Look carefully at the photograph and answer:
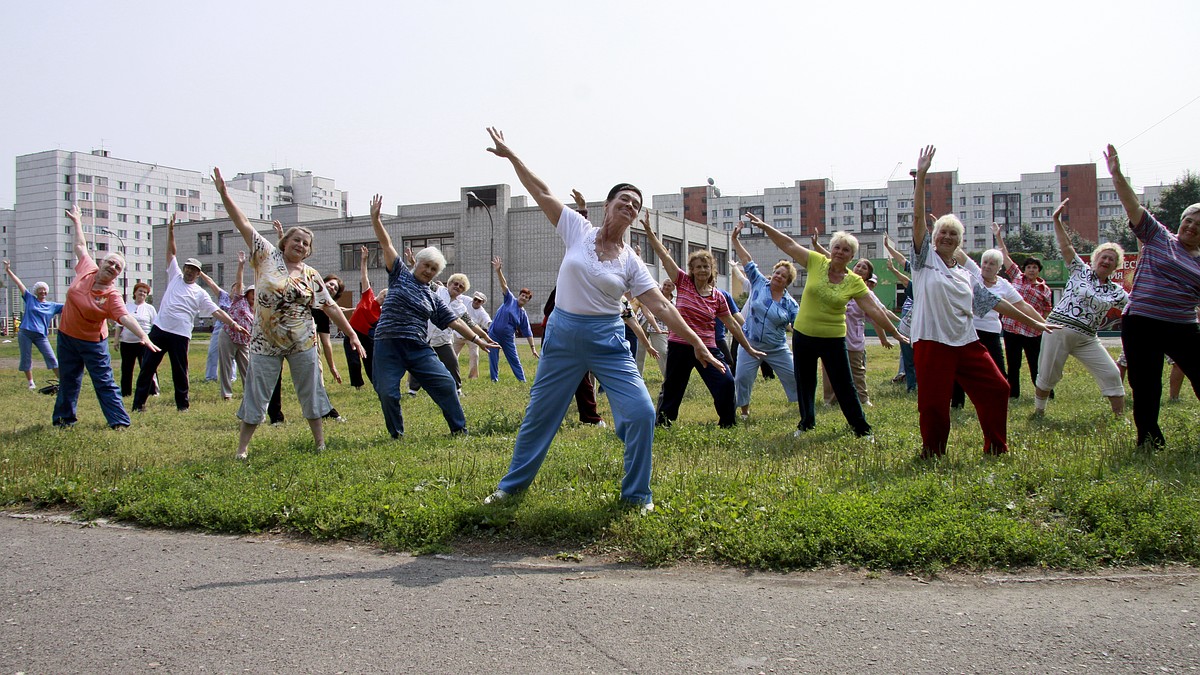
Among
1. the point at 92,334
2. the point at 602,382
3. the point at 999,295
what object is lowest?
the point at 602,382

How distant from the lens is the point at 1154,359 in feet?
22.7

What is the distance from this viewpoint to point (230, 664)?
11.3 feet

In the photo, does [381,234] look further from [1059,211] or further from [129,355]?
[129,355]

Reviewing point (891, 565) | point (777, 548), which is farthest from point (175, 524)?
point (891, 565)

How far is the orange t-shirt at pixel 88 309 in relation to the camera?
29.9ft

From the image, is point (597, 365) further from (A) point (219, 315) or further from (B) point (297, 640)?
(A) point (219, 315)

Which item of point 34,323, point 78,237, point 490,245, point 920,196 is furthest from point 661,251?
point 490,245

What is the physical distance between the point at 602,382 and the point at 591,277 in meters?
0.70

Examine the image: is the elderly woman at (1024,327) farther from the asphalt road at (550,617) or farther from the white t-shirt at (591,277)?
the asphalt road at (550,617)

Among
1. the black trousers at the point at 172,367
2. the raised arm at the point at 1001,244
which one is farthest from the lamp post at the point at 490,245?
the raised arm at the point at 1001,244

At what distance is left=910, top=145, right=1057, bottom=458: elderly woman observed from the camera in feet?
22.6

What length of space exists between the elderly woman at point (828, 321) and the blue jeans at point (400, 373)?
A: 3348mm

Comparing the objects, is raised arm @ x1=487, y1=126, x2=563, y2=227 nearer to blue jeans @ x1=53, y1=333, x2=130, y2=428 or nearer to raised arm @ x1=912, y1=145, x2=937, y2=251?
raised arm @ x1=912, y1=145, x2=937, y2=251

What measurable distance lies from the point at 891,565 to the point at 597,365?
2.04 m
